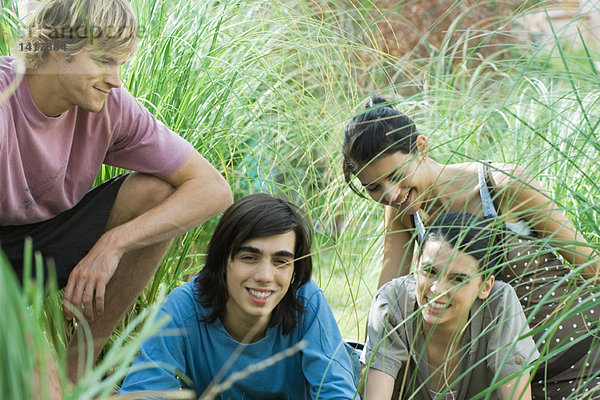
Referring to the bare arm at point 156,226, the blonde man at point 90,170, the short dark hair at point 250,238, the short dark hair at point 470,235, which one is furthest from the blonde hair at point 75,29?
the short dark hair at point 470,235

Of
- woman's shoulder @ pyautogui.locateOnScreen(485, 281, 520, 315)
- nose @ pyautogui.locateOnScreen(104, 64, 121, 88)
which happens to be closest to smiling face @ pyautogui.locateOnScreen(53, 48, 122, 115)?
nose @ pyautogui.locateOnScreen(104, 64, 121, 88)

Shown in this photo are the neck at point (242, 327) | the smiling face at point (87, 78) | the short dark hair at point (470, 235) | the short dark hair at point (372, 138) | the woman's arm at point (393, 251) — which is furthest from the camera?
the woman's arm at point (393, 251)

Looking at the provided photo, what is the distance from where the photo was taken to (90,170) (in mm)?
2158

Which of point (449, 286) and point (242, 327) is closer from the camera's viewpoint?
point (449, 286)

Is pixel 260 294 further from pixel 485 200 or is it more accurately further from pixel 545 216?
pixel 545 216

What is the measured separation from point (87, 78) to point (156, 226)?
0.44m

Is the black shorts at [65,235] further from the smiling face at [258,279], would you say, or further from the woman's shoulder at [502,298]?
the woman's shoulder at [502,298]

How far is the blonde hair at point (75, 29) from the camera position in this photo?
1.95m

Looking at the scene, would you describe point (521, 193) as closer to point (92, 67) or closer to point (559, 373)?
point (559, 373)

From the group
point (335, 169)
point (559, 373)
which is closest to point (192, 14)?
point (335, 169)

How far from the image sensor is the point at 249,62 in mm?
2516

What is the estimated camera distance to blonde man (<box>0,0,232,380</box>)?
1.95m

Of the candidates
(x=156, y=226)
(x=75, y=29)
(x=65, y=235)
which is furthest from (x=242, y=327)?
(x=75, y=29)

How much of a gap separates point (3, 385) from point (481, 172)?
1.59 m
